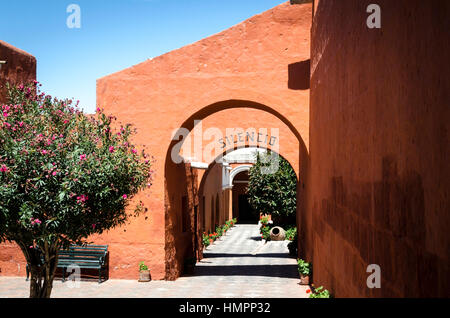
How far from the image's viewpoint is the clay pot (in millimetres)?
22609

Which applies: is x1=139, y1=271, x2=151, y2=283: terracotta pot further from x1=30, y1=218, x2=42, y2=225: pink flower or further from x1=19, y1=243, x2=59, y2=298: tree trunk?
x1=30, y1=218, x2=42, y2=225: pink flower

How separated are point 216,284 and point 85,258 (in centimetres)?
315

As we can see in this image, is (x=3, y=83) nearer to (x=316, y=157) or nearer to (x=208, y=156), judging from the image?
(x=316, y=157)

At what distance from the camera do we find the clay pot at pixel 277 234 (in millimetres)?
22609

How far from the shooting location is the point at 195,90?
10.8 meters

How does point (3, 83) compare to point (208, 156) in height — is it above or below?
above

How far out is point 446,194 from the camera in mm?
2258

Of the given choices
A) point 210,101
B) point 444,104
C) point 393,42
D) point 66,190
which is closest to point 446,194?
point 444,104

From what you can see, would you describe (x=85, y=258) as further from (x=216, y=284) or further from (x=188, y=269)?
(x=216, y=284)

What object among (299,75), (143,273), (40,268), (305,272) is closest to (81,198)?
(40,268)

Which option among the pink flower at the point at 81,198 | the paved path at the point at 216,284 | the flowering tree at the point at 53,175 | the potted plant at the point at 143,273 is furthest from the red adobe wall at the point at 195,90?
the pink flower at the point at 81,198

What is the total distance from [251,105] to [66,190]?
6.39 metres

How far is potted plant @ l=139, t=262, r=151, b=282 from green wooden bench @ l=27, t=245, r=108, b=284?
897 mm

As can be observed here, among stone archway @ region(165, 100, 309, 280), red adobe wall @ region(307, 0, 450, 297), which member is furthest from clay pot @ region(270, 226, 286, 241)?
red adobe wall @ region(307, 0, 450, 297)
